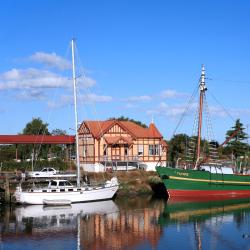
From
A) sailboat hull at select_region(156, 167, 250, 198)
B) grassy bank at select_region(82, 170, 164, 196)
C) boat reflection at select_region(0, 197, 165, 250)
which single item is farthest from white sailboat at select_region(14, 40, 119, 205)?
sailboat hull at select_region(156, 167, 250, 198)

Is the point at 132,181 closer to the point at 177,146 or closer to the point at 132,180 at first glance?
the point at 132,180

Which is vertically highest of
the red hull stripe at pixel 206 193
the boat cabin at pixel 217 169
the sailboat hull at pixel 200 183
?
the boat cabin at pixel 217 169

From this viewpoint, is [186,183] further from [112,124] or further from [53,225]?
[53,225]

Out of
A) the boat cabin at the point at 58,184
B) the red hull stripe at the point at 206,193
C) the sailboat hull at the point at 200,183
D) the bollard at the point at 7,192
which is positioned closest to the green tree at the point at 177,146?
the red hull stripe at the point at 206,193

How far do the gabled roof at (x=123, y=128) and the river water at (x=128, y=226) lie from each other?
18.2m

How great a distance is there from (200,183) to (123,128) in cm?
1784

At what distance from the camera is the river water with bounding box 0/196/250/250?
33.5 meters

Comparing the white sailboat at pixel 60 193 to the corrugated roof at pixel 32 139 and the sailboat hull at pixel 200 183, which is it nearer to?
the sailboat hull at pixel 200 183

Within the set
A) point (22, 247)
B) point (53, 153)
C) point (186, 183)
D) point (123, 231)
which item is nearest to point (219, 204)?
point (186, 183)

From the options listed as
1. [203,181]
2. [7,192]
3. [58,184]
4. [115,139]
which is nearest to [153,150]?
[115,139]

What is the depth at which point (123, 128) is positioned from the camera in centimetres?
7400

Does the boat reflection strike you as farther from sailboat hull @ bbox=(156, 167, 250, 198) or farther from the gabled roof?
the gabled roof

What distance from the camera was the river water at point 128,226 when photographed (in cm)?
3354

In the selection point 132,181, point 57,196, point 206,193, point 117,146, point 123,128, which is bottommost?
point 206,193
